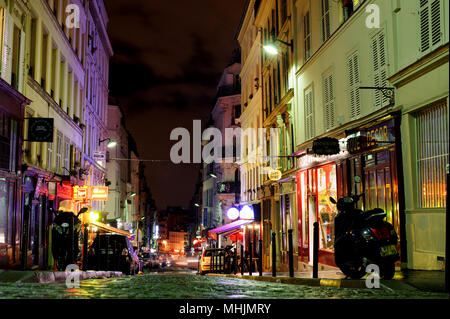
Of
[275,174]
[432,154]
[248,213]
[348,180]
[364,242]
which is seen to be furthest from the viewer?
[248,213]

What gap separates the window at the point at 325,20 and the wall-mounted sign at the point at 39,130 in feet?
34.8

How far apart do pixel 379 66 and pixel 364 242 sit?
597 centimetres

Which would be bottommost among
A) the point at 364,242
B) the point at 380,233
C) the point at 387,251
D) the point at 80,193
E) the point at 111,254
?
the point at 111,254

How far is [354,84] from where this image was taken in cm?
1529

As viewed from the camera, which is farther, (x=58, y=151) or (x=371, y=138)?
(x=58, y=151)

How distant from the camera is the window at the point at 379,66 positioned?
42.9ft

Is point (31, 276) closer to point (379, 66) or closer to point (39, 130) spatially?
point (379, 66)

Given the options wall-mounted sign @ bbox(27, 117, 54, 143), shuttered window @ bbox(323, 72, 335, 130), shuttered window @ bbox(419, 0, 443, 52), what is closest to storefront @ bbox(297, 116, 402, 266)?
→ shuttered window @ bbox(323, 72, 335, 130)

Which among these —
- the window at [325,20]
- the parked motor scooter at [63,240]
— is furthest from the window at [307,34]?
the parked motor scooter at [63,240]

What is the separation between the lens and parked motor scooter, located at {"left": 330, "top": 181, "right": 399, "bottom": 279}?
9078 mm

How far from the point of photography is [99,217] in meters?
36.6

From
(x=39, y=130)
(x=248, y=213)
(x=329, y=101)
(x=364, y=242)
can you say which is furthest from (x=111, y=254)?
(x=364, y=242)

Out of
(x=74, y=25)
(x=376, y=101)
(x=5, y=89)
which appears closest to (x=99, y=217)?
(x=74, y=25)

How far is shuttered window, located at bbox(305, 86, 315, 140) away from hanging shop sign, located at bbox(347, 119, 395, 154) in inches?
170
